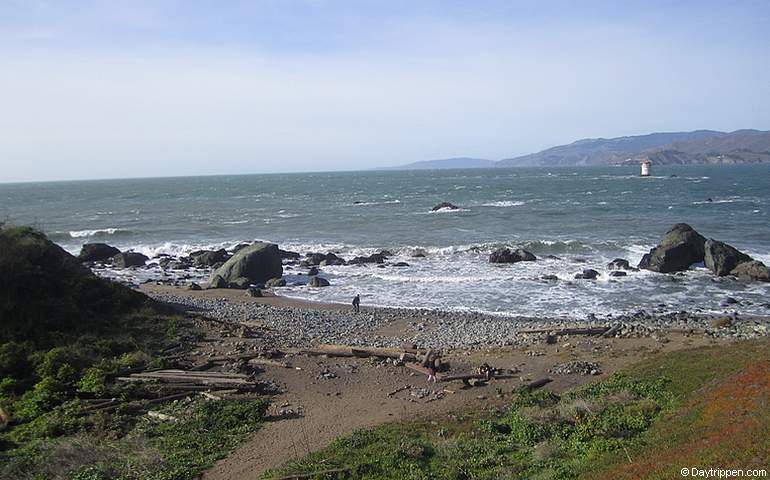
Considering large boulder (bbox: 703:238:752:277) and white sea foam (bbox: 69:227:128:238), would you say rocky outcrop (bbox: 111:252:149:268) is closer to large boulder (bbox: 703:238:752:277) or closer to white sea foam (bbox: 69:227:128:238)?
white sea foam (bbox: 69:227:128:238)

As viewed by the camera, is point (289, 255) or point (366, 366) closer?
point (366, 366)

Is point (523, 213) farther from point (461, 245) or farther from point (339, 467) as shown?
point (339, 467)

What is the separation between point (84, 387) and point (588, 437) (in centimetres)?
1120

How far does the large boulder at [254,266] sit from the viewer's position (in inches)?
1179

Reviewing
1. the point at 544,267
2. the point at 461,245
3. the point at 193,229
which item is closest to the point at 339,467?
the point at 544,267

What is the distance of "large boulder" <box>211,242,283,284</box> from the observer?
29.9 meters

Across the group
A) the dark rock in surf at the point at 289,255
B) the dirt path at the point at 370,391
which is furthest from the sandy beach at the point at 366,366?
the dark rock in surf at the point at 289,255

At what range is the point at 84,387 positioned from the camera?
1285 centimetres

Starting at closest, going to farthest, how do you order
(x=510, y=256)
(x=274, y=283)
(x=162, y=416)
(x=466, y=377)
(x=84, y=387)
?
(x=162, y=416) → (x=84, y=387) → (x=466, y=377) → (x=274, y=283) → (x=510, y=256)

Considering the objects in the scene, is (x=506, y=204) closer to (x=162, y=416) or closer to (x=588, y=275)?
(x=588, y=275)

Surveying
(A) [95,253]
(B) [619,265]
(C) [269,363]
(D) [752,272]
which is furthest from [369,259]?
(D) [752,272]

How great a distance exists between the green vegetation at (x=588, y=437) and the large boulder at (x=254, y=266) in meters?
20.1

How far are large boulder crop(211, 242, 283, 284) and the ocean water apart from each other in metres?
1.47

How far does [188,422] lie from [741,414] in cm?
1056
